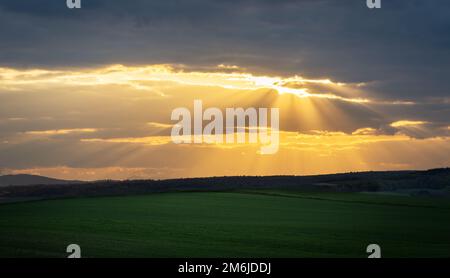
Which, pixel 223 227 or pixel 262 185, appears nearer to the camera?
pixel 223 227

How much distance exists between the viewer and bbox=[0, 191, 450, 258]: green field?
68.4 feet

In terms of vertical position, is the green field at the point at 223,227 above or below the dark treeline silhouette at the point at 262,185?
below

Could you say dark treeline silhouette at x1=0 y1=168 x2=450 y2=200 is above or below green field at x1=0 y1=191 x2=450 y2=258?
above

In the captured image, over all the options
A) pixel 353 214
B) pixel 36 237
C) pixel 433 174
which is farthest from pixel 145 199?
pixel 433 174

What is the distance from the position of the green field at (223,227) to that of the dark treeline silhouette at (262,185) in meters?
5.76

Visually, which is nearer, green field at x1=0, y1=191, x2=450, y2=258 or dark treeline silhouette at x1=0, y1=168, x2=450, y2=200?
green field at x1=0, y1=191, x2=450, y2=258

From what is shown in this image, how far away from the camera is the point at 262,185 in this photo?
190ft

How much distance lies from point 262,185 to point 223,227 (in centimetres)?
3058

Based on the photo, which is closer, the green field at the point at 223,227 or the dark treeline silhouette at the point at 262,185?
the green field at the point at 223,227

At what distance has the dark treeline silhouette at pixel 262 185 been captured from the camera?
4803cm

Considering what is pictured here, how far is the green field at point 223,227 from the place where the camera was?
68.4 ft

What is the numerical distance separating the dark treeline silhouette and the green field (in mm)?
5757

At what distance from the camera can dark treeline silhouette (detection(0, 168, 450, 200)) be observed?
48.0 m
